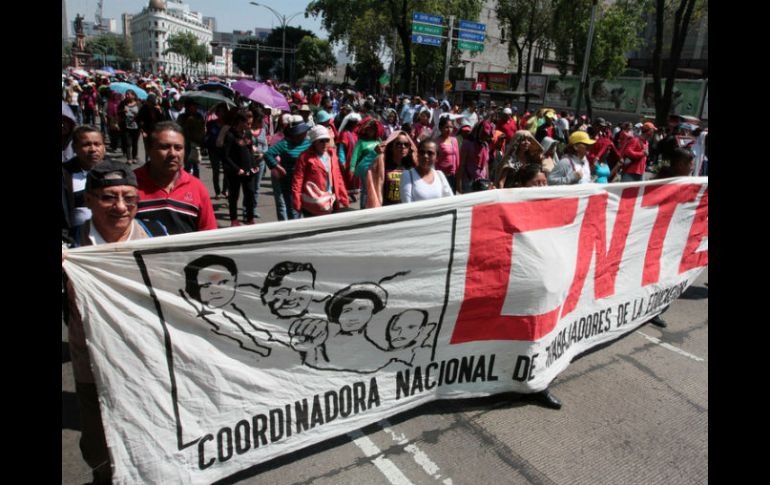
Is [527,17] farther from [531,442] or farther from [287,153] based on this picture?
[531,442]

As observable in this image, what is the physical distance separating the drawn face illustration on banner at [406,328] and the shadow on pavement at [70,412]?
195cm

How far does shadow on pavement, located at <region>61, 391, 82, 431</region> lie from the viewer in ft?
10.0

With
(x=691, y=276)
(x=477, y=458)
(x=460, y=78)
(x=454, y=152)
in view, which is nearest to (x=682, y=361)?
(x=691, y=276)

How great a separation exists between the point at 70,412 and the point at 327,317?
6.22ft

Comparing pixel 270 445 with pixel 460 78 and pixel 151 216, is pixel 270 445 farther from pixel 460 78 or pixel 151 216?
pixel 460 78

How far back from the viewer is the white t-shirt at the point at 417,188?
14.7 ft

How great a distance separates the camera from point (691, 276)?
4910mm

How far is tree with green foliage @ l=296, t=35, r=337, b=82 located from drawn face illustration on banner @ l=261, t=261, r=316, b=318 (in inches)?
3271

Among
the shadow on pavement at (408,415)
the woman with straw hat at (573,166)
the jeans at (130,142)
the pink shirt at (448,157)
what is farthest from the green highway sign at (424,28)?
the shadow on pavement at (408,415)

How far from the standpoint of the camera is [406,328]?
293cm

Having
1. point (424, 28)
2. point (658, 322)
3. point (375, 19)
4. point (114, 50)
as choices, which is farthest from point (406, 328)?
point (114, 50)

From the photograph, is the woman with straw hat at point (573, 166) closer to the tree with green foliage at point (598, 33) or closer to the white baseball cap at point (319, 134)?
the white baseball cap at point (319, 134)

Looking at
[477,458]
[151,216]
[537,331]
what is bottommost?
[477,458]

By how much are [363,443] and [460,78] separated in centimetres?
5163
